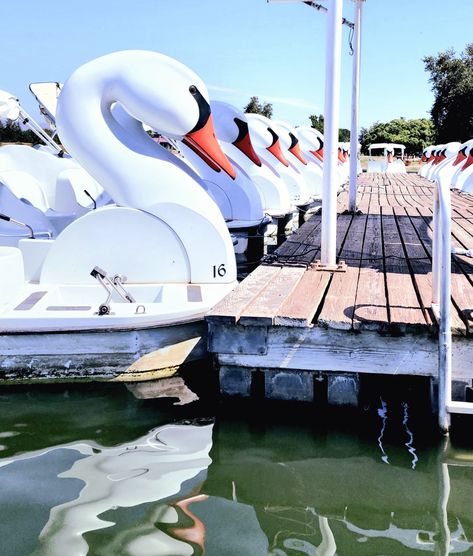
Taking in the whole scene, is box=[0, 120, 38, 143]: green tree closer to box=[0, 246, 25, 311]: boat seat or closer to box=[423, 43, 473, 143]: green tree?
box=[423, 43, 473, 143]: green tree

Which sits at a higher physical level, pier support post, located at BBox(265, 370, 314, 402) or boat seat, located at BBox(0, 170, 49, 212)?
boat seat, located at BBox(0, 170, 49, 212)

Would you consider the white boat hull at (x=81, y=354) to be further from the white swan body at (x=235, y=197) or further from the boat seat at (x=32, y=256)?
the white swan body at (x=235, y=197)

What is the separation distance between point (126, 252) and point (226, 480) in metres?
2.57

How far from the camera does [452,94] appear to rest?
37625 mm

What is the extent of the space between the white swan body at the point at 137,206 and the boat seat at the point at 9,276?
0.95 feet

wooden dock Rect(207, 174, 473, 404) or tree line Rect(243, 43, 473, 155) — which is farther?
tree line Rect(243, 43, 473, 155)

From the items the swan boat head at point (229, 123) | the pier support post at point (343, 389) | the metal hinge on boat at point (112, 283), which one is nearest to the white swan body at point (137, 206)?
the metal hinge on boat at point (112, 283)

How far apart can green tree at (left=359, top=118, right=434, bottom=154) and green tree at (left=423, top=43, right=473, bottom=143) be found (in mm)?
12198

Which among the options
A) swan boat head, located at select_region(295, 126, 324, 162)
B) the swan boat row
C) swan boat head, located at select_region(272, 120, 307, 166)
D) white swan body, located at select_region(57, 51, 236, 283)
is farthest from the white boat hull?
swan boat head, located at select_region(295, 126, 324, 162)

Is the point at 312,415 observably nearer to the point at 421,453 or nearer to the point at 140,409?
the point at 421,453

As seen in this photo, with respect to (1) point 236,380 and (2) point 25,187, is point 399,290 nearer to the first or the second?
(1) point 236,380

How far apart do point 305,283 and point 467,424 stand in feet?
4.93

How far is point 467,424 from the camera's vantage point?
377 cm

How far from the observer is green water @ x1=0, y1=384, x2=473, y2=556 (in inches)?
112
